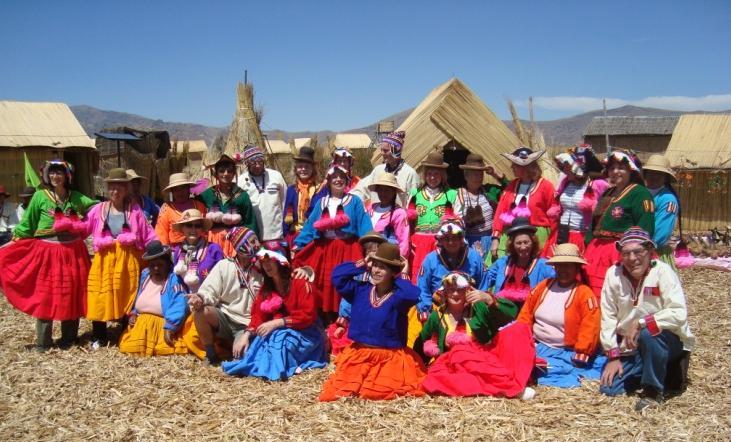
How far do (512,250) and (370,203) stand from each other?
1.69 metres

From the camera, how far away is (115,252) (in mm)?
5508

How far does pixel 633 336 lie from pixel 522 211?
5.39 feet

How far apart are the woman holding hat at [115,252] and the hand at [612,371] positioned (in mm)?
3801

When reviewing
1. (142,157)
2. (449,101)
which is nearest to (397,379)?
(449,101)

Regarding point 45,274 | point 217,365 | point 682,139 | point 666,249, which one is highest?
point 682,139

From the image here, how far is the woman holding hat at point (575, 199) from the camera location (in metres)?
5.35

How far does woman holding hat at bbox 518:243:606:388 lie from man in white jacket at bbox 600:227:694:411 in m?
0.14

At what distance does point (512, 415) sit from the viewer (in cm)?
381

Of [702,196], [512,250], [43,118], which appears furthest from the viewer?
[43,118]

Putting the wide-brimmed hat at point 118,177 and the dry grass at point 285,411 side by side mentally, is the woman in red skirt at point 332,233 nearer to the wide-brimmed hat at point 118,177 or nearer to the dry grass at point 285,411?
the dry grass at point 285,411

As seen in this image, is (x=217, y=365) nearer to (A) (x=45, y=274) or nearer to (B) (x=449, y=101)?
(A) (x=45, y=274)

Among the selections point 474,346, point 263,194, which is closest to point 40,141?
point 263,194

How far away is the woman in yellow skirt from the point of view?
5219 millimetres

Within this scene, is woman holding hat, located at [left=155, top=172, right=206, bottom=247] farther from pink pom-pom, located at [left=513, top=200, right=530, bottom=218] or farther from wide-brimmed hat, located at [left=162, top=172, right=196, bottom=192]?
pink pom-pom, located at [left=513, top=200, right=530, bottom=218]
